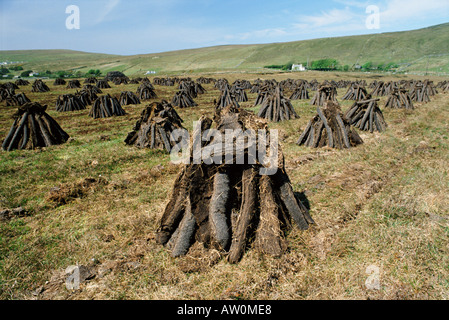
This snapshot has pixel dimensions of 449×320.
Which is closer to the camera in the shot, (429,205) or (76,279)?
(76,279)

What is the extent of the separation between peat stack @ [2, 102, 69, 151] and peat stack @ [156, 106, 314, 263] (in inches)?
363

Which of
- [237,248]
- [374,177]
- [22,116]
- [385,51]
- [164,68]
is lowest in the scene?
[237,248]

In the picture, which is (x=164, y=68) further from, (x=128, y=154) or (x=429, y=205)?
(x=429, y=205)

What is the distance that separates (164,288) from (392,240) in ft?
12.4

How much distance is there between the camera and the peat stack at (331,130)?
927 centimetres

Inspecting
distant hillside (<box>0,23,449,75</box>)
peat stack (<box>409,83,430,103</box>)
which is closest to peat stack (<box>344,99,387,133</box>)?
peat stack (<box>409,83,430,103</box>)

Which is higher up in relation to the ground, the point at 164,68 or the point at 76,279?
the point at 164,68

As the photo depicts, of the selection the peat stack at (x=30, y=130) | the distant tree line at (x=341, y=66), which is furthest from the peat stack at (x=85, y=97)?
the distant tree line at (x=341, y=66)

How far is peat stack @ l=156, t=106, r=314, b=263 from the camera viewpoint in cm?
414

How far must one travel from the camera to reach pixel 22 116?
1049 cm

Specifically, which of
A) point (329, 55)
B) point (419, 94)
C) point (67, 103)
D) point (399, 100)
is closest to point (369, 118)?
point (399, 100)

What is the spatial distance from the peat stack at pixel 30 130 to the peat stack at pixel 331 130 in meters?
11.1
